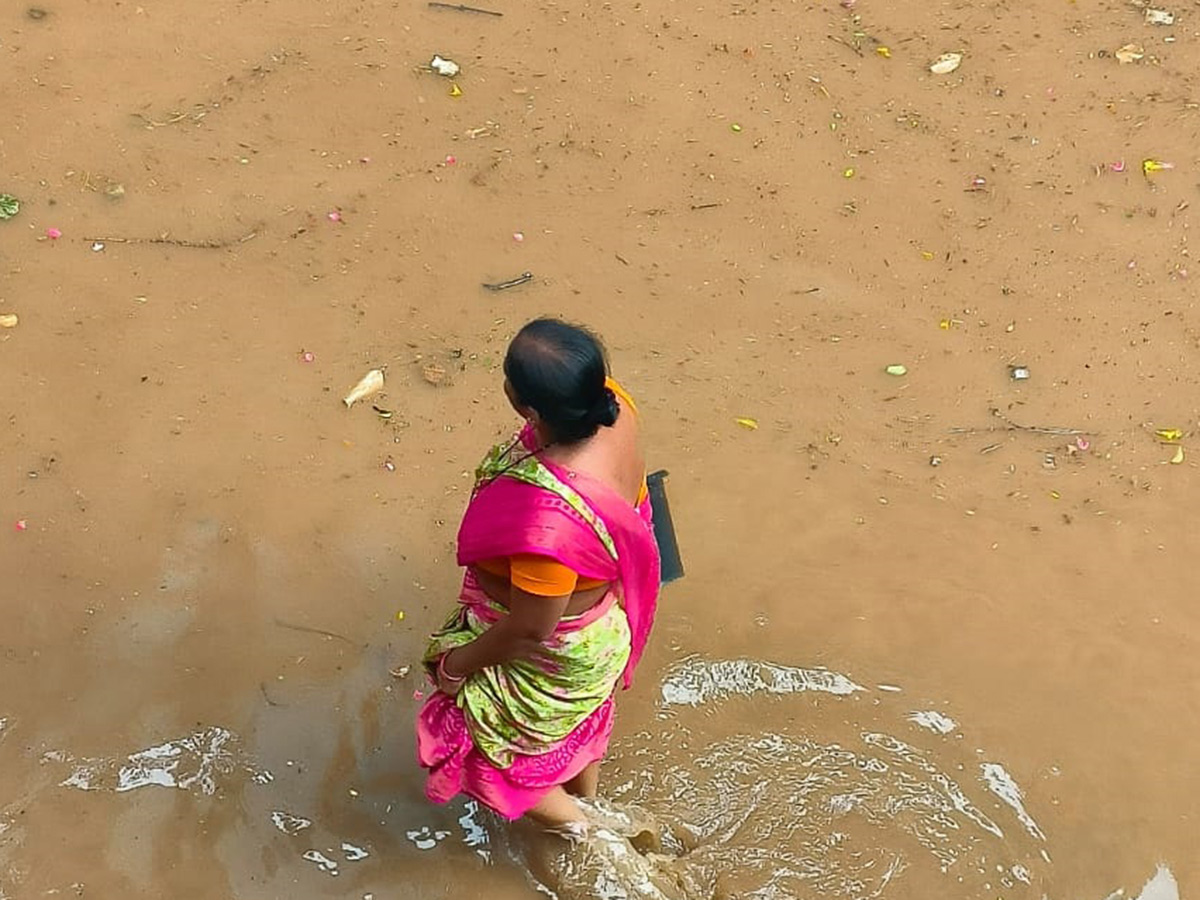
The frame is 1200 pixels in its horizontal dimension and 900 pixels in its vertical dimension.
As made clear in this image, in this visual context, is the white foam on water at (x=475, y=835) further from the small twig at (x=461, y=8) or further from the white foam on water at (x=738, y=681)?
the small twig at (x=461, y=8)

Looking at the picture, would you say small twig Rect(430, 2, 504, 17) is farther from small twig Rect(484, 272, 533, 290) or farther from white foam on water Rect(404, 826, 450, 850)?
white foam on water Rect(404, 826, 450, 850)

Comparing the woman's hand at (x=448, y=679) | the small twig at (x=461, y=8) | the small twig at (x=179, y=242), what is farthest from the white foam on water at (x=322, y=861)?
the small twig at (x=461, y=8)

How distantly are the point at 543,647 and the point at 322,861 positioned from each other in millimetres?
1015

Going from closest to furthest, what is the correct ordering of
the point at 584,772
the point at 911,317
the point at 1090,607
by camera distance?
the point at 584,772
the point at 1090,607
the point at 911,317

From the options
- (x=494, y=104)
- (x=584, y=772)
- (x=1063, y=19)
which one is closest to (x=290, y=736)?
(x=584, y=772)

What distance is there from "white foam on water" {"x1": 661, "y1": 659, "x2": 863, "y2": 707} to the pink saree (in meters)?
0.57

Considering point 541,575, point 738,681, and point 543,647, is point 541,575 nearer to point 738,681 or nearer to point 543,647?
point 543,647

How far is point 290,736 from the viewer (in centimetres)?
290

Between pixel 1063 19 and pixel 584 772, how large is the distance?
3.84 metres

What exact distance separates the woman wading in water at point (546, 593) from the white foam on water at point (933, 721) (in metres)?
0.91

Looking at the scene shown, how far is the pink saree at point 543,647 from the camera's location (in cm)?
190

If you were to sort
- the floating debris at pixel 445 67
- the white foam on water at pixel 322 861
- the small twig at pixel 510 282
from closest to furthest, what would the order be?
the white foam on water at pixel 322 861 < the small twig at pixel 510 282 < the floating debris at pixel 445 67

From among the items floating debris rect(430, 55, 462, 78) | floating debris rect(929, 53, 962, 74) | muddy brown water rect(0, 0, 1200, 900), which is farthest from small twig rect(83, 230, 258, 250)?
floating debris rect(929, 53, 962, 74)

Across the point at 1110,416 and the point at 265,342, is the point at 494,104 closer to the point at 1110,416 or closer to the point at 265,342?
the point at 265,342
